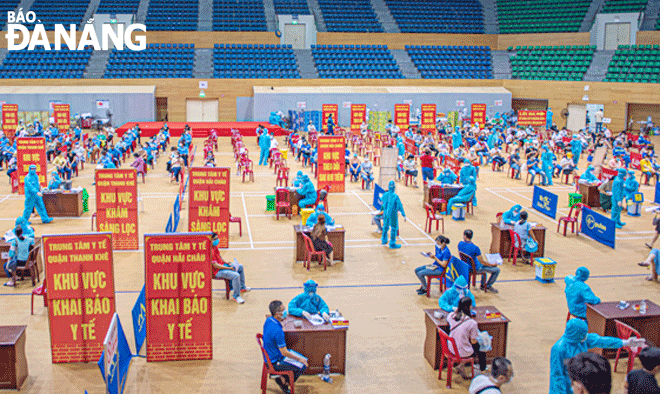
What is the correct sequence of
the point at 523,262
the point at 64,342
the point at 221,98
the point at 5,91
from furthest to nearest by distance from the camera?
the point at 221,98 < the point at 5,91 < the point at 523,262 < the point at 64,342

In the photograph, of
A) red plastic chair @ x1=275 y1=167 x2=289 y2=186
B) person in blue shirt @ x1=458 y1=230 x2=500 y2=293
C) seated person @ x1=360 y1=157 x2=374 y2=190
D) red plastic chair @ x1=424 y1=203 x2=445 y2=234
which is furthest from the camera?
seated person @ x1=360 y1=157 x2=374 y2=190

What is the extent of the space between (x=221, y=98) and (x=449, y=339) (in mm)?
39895

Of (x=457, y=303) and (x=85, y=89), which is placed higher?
(x=85, y=89)

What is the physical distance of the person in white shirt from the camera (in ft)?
21.7

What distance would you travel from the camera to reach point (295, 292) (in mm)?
13141

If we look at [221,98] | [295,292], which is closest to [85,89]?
[221,98]

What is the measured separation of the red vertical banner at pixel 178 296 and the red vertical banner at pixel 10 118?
111ft

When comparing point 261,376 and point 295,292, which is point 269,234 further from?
point 261,376

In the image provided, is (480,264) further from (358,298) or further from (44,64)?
(44,64)

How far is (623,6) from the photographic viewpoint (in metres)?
48.2

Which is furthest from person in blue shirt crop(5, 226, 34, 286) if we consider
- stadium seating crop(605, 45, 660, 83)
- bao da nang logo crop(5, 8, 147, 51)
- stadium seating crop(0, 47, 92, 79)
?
stadium seating crop(605, 45, 660, 83)

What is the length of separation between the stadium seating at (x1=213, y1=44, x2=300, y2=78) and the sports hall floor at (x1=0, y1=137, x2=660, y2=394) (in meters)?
26.6

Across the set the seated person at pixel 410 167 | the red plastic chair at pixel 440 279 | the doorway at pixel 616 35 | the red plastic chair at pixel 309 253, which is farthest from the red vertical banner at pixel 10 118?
the doorway at pixel 616 35

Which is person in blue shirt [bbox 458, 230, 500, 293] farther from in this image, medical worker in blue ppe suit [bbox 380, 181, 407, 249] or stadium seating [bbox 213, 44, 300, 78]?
stadium seating [bbox 213, 44, 300, 78]
